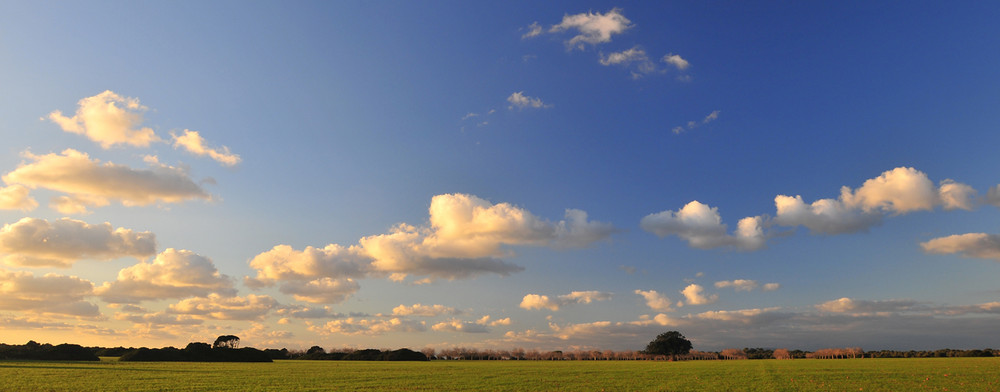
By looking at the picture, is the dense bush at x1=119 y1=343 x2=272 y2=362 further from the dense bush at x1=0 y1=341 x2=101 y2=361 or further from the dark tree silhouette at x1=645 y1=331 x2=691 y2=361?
the dark tree silhouette at x1=645 y1=331 x2=691 y2=361

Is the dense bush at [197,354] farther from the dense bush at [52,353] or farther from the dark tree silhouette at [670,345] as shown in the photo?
the dark tree silhouette at [670,345]

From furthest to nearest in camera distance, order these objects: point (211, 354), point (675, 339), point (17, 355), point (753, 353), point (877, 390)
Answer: point (675, 339) → point (753, 353) → point (211, 354) → point (17, 355) → point (877, 390)

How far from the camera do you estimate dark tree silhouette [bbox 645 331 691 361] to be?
19362 cm

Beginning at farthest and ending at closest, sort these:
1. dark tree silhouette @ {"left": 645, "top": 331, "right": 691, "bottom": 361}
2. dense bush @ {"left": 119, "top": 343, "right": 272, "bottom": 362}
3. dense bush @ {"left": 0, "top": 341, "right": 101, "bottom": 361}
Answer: dark tree silhouette @ {"left": 645, "top": 331, "right": 691, "bottom": 361} → dense bush @ {"left": 119, "top": 343, "right": 272, "bottom": 362} → dense bush @ {"left": 0, "top": 341, "right": 101, "bottom": 361}

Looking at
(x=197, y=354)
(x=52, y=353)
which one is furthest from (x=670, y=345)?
(x=52, y=353)

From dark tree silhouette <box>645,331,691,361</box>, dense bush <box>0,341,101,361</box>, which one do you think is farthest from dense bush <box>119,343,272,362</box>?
dark tree silhouette <box>645,331,691,361</box>

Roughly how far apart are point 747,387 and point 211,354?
147 m

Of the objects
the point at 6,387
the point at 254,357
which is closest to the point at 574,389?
the point at 6,387

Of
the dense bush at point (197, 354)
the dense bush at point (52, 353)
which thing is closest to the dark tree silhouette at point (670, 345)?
the dense bush at point (197, 354)

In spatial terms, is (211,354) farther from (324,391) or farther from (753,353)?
(753,353)

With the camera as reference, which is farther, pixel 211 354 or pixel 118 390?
pixel 211 354

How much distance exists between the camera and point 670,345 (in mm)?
194875

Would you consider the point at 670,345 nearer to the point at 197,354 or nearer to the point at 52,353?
the point at 197,354

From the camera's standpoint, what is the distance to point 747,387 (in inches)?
1516
